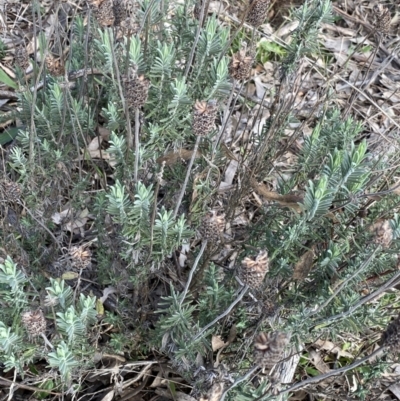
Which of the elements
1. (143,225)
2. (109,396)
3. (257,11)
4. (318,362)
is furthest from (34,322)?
(318,362)

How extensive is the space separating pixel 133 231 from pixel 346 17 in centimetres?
197

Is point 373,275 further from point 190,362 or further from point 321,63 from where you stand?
point 321,63

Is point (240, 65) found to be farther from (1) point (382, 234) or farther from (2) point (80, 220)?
(2) point (80, 220)

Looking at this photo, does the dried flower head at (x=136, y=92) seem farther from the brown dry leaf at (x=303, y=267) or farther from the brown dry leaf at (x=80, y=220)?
the brown dry leaf at (x=80, y=220)

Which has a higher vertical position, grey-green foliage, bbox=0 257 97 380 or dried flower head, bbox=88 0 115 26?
dried flower head, bbox=88 0 115 26

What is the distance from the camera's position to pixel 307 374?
1.88m

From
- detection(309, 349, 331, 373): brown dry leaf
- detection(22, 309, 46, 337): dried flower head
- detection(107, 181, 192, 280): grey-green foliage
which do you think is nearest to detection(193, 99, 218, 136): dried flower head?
detection(107, 181, 192, 280): grey-green foliage

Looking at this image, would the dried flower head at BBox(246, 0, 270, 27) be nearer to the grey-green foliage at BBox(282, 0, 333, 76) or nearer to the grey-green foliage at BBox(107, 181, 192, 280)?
the grey-green foliage at BBox(282, 0, 333, 76)

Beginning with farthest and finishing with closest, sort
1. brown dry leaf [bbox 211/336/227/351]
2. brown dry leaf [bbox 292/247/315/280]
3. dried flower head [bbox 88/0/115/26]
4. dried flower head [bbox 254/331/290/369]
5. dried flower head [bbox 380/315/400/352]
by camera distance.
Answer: brown dry leaf [bbox 211/336/227/351] < brown dry leaf [bbox 292/247/315/280] < dried flower head [bbox 88/0/115/26] < dried flower head [bbox 380/315/400/352] < dried flower head [bbox 254/331/290/369]

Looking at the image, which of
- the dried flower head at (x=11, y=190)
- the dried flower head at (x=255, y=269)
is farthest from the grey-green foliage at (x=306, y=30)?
the dried flower head at (x=11, y=190)

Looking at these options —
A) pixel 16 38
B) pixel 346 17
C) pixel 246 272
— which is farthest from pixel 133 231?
pixel 346 17

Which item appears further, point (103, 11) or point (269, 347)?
point (103, 11)

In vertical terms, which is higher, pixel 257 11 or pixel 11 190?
pixel 257 11

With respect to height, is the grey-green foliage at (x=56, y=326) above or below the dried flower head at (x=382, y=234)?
below
